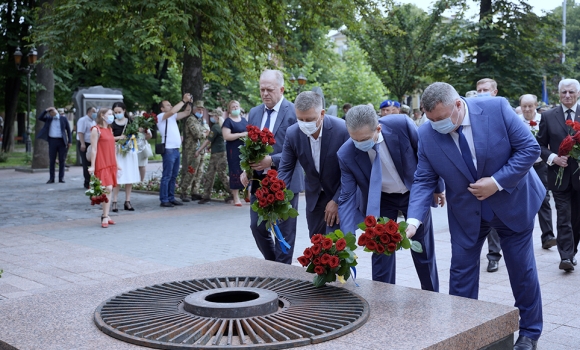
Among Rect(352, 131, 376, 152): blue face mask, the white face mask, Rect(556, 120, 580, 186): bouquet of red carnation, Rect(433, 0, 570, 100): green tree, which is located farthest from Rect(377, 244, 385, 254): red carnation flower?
Rect(433, 0, 570, 100): green tree

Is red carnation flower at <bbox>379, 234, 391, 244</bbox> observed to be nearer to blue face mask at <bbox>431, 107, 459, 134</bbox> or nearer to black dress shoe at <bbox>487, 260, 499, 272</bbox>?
blue face mask at <bbox>431, 107, 459, 134</bbox>

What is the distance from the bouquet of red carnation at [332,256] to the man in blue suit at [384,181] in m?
0.85

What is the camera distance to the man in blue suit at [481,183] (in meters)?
4.43

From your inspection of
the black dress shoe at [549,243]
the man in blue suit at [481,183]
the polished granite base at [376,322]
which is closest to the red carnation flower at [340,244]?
the polished granite base at [376,322]

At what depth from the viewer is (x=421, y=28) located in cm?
2666

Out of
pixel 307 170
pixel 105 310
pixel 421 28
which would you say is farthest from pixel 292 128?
pixel 421 28

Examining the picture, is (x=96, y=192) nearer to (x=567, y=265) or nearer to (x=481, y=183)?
(x=567, y=265)

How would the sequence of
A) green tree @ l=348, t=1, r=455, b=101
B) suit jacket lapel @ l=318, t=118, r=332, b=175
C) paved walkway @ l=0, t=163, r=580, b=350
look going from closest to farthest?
1. suit jacket lapel @ l=318, t=118, r=332, b=175
2. paved walkway @ l=0, t=163, r=580, b=350
3. green tree @ l=348, t=1, r=455, b=101

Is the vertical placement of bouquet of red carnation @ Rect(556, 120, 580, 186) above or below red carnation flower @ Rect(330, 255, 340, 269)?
above

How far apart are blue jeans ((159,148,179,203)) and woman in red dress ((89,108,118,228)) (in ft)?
6.67

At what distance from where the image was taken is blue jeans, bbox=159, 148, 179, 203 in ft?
44.8

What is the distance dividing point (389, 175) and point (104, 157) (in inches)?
287

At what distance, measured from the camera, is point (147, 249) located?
365 inches

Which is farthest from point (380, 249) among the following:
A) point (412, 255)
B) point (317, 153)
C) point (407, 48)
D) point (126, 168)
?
point (407, 48)
